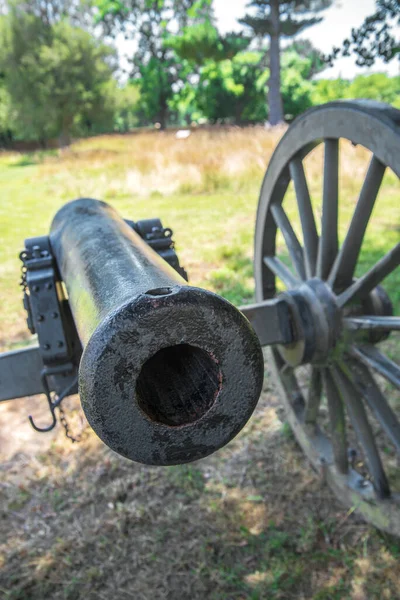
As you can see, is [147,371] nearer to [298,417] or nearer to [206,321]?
[206,321]

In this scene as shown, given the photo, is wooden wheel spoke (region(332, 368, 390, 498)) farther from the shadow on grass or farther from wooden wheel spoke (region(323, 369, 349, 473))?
the shadow on grass

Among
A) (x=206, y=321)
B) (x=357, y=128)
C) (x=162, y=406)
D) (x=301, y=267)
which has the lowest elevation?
(x=301, y=267)

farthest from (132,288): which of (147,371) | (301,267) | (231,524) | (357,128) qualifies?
(231,524)

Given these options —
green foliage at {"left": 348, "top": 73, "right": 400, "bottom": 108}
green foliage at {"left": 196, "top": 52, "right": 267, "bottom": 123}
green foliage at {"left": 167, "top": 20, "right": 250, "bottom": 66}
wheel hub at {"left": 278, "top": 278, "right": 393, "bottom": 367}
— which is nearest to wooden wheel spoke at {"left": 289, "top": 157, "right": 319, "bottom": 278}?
wheel hub at {"left": 278, "top": 278, "right": 393, "bottom": 367}

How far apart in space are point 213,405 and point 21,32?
33108 millimetres

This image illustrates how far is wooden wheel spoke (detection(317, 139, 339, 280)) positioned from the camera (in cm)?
222

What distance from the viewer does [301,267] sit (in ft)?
8.54

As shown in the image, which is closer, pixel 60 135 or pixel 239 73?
pixel 239 73

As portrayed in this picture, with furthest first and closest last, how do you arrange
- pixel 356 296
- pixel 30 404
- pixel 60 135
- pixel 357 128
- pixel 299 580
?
pixel 60 135 < pixel 30 404 < pixel 299 580 < pixel 356 296 < pixel 357 128

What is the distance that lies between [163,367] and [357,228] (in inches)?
48.0

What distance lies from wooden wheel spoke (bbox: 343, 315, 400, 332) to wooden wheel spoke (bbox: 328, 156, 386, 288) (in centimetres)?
19

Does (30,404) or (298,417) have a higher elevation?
(298,417)

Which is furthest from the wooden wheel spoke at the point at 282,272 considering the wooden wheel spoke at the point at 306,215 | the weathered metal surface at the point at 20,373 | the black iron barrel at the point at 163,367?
the black iron barrel at the point at 163,367

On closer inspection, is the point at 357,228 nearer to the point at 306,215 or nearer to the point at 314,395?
the point at 306,215
